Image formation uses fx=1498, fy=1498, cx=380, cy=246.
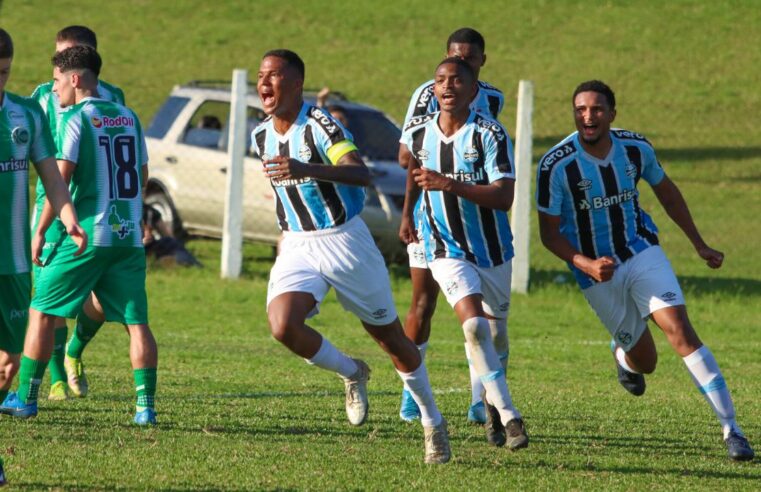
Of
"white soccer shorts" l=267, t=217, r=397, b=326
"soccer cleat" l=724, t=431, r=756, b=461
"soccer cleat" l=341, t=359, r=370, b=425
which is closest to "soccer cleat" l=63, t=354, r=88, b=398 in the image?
"soccer cleat" l=341, t=359, r=370, b=425

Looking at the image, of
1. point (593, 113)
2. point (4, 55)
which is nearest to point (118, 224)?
point (4, 55)

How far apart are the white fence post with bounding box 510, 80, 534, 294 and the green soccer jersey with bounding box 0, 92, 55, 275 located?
10.1 metres

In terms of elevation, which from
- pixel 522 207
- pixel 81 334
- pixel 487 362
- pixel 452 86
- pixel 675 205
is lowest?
pixel 522 207

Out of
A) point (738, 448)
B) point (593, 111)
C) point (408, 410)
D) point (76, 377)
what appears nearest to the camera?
point (738, 448)

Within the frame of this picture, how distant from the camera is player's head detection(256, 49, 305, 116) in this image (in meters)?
7.77

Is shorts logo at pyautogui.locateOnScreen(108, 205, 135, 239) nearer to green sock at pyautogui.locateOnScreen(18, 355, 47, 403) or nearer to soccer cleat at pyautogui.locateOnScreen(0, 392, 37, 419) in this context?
green sock at pyautogui.locateOnScreen(18, 355, 47, 403)

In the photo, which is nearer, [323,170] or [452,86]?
[323,170]

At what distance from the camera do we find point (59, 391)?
935 cm

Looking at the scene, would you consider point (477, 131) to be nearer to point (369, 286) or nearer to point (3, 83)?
point (369, 286)

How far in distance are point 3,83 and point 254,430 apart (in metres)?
2.52

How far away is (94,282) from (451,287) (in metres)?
2.01

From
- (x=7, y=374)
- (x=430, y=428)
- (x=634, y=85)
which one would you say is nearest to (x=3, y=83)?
(x=7, y=374)

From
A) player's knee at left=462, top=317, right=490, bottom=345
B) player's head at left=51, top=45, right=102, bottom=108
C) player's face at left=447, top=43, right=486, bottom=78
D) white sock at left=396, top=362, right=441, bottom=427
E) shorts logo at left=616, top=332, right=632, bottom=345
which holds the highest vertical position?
player's face at left=447, top=43, right=486, bottom=78

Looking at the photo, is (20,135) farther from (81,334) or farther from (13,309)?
(81,334)
